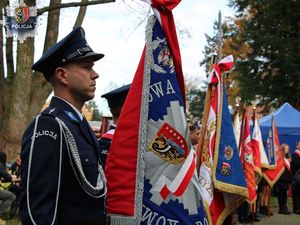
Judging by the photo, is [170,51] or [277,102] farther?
[277,102]

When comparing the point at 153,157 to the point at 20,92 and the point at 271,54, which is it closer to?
the point at 20,92

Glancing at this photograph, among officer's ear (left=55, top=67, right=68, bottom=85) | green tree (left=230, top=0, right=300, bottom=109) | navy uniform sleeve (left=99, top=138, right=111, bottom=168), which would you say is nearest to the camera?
officer's ear (left=55, top=67, right=68, bottom=85)

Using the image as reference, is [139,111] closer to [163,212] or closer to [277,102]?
[163,212]

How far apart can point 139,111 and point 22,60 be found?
9.43 m

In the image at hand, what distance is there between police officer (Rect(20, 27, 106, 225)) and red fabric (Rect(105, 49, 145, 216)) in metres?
0.26

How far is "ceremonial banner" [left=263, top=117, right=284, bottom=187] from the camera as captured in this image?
40.2 ft

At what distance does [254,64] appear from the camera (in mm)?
29359

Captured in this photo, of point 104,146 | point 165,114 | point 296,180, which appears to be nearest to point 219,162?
point 104,146

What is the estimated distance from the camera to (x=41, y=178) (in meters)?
2.23

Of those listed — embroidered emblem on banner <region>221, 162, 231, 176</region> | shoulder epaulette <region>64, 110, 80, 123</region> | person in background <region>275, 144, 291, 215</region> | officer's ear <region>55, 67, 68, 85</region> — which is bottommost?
person in background <region>275, 144, 291, 215</region>

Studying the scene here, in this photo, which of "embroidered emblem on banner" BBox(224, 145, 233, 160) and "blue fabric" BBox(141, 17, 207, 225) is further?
"embroidered emblem on banner" BBox(224, 145, 233, 160)

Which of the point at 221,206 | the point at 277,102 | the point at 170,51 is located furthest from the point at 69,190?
the point at 277,102

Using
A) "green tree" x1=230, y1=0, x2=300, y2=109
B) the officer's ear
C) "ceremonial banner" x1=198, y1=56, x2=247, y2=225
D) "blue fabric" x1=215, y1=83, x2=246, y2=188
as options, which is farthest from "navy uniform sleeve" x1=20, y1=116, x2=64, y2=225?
"green tree" x1=230, y1=0, x2=300, y2=109

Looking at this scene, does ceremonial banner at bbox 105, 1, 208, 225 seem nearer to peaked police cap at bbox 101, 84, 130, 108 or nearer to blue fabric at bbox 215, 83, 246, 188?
peaked police cap at bbox 101, 84, 130, 108
